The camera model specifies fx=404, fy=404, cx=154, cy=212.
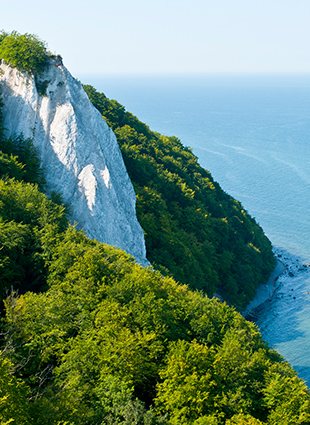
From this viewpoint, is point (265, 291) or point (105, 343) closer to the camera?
point (105, 343)

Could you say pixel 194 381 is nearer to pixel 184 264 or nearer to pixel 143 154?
pixel 184 264

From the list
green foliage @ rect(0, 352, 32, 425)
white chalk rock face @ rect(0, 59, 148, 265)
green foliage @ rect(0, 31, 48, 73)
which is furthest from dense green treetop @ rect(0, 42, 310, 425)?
green foliage @ rect(0, 31, 48, 73)

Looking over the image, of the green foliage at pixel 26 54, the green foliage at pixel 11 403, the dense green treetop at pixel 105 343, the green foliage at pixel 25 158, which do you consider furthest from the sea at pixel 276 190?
the green foliage at pixel 26 54

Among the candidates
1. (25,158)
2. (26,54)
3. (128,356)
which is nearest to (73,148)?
(25,158)

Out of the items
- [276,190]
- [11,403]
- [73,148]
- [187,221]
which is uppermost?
[73,148]

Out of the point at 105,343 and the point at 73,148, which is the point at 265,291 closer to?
the point at 73,148

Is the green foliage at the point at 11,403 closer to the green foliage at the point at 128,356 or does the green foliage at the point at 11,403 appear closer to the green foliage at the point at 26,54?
the green foliage at the point at 128,356

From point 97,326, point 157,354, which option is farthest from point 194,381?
point 97,326

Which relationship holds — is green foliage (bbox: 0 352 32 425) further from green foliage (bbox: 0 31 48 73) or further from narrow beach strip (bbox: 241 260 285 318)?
narrow beach strip (bbox: 241 260 285 318)
